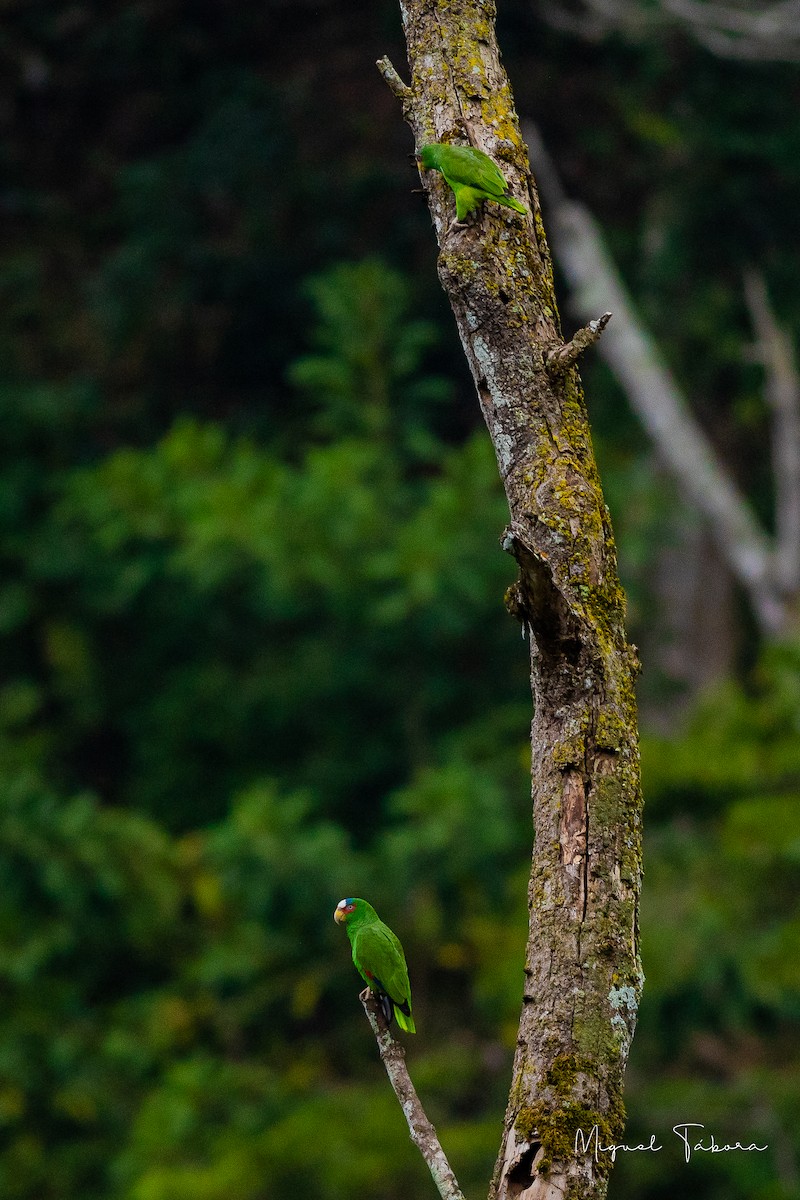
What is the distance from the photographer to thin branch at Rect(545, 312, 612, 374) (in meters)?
1.97

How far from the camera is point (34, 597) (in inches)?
359

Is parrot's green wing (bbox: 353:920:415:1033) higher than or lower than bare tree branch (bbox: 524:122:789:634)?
lower

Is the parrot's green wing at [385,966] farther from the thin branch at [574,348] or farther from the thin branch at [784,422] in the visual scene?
the thin branch at [784,422]

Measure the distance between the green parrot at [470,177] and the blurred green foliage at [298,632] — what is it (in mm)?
4731

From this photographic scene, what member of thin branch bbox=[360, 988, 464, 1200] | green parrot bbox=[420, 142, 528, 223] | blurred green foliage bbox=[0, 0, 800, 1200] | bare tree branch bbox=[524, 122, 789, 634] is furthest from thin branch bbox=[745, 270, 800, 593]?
thin branch bbox=[360, 988, 464, 1200]

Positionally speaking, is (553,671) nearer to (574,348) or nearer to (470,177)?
(574,348)

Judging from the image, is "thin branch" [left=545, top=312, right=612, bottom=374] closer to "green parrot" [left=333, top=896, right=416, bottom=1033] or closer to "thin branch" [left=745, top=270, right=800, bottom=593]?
"green parrot" [left=333, top=896, right=416, bottom=1033]

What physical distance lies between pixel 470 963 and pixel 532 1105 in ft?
20.4

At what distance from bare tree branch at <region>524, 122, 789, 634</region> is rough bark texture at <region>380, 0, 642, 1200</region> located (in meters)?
5.82

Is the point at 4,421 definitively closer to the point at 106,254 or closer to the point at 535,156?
the point at 106,254

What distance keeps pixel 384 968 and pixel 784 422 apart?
636 centimetres

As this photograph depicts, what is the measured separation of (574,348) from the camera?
6.50 ft

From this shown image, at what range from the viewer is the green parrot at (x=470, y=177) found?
2.03 metres

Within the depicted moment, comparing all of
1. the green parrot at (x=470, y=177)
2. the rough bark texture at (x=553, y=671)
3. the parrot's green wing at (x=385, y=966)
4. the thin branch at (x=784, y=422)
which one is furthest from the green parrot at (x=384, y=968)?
the thin branch at (x=784, y=422)
